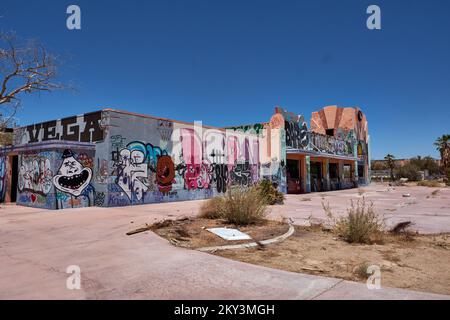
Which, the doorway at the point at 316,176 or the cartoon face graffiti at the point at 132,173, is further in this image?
the doorway at the point at 316,176

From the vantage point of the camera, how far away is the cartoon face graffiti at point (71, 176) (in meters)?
14.8

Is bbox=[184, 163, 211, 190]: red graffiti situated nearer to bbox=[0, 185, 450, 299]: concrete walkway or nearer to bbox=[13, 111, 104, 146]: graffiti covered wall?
bbox=[13, 111, 104, 146]: graffiti covered wall

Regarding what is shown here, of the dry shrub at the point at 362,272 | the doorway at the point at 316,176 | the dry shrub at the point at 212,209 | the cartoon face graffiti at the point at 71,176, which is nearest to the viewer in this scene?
the dry shrub at the point at 362,272

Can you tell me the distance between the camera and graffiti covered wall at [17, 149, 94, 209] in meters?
14.6

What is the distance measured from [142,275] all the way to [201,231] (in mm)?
3435

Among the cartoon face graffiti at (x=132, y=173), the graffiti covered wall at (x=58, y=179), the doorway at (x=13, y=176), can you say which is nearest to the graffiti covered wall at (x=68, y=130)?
the graffiti covered wall at (x=58, y=179)

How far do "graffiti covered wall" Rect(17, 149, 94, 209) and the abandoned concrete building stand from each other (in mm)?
42

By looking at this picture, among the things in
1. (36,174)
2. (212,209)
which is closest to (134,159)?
(36,174)

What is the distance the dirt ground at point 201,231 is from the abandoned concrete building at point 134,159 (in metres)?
3.24

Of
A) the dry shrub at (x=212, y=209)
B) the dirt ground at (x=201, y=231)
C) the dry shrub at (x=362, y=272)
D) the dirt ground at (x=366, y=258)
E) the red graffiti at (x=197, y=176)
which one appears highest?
the red graffiti at (x=197, y=176)

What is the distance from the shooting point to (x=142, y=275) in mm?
4848

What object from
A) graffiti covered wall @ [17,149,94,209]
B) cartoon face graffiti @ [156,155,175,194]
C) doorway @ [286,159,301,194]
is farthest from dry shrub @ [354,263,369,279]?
doorway @ [286,159,301,194]

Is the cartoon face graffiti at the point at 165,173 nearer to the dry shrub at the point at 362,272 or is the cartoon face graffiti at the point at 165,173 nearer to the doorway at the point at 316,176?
the dry shrub at the point at 362,272
